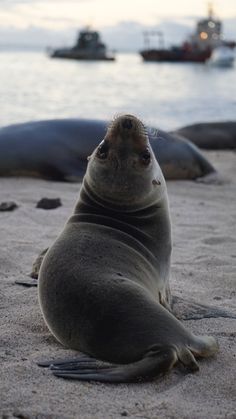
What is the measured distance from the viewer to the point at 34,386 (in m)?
2.87

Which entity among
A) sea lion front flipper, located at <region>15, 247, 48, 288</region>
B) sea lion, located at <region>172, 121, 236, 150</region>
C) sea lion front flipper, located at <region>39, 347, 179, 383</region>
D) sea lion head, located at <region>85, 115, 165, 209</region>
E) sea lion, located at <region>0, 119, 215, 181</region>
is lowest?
sea lion, located at <region>172, 121, 236, 150</region>

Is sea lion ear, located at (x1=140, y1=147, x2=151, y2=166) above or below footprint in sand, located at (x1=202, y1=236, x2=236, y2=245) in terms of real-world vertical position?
above

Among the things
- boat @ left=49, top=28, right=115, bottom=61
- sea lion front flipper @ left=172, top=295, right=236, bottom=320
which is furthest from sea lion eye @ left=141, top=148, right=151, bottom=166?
boat @ left=49, top=28, right=115, bottom=61

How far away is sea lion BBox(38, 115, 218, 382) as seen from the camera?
303cm

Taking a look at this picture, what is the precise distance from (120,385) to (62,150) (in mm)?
5397

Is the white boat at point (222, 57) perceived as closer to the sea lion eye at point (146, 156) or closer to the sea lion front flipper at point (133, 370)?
the sea lion eye at point (146, 156)

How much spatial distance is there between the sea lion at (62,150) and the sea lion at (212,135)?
3.11 m

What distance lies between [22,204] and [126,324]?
379 cm

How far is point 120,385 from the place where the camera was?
2.93 m

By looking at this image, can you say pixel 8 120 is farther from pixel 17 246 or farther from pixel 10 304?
pixel 10 304

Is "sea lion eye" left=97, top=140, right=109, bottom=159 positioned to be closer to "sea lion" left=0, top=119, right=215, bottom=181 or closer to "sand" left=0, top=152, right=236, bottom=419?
"sand" left=0, top=152, right=236, bottom=419

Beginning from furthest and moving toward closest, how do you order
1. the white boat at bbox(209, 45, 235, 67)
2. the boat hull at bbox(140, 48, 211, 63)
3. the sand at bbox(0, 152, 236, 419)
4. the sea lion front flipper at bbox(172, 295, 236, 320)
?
the boat hull at bbox(140, 48, 211, 63) < the white boat at bbox(209, 45, 235, 67) < the sea lion front flipper at bbox(172, 295, 236, 320) < the sand at bbox(0, 152, 236, 419)

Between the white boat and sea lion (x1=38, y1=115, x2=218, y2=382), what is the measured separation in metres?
73.1

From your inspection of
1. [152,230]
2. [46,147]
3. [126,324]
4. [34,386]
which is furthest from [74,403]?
[46,147]
